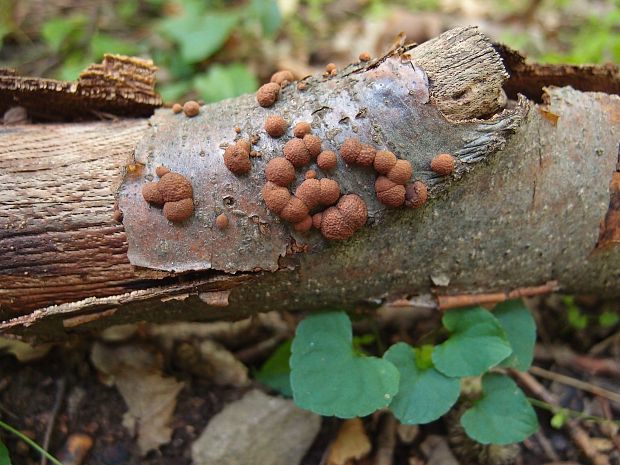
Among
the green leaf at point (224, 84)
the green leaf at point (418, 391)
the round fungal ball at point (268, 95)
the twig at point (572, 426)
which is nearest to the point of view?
the round fungal ball at point (268, 95)

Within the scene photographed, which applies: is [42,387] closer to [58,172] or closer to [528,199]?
[58,172]

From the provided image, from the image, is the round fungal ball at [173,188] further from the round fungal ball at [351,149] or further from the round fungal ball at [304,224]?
the round fungal ball at [351,149]

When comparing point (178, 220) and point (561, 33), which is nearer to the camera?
point (178, 220)

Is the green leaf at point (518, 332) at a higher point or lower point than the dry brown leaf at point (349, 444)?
higher

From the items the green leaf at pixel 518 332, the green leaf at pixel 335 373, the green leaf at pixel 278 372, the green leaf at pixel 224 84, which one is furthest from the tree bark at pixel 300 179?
the green leaf at pixel 224 84

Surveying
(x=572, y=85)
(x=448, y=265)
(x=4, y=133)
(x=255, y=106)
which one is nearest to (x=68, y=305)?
(x=4, y=133)

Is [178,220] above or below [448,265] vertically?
above
